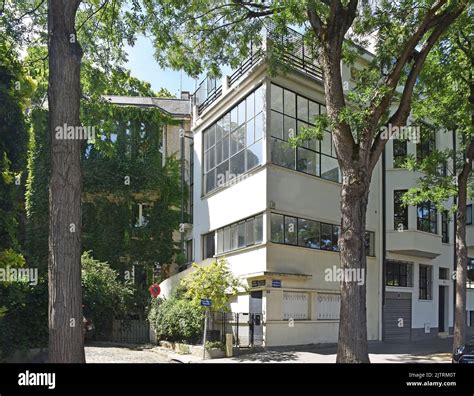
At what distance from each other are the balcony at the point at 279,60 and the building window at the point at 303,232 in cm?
609

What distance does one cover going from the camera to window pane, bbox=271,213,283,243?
66.6 feet

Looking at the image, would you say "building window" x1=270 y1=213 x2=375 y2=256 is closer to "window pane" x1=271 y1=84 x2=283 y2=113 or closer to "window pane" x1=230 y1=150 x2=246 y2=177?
"window pane" x1=230 y1=150 x2=246 y2=177

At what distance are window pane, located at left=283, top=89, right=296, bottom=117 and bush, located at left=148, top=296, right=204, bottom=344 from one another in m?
8.99

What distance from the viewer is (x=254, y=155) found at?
21531mm

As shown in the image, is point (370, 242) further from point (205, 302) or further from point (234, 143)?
point (205, 302)

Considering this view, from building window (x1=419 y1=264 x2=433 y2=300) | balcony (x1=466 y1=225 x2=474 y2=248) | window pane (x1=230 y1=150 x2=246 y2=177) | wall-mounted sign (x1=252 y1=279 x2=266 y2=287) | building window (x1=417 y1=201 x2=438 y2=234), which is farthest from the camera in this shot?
balcony (x1=466 y1=225 x2=474 y2=248)

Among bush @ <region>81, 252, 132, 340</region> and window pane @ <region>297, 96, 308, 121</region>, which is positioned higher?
window pane @ <region>297, 96, 308, 121</region>

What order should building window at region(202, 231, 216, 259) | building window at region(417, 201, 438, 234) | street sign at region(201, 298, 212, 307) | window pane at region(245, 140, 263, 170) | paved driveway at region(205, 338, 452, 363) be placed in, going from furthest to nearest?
building window at region(202, 231, 216, 259), building window at region(417, 201, 438, 234), window pane at region(245, 140, 263, 170), street sign at region(201, 298, 212, 307), paved driveway at region(205, 338, 452, 363)

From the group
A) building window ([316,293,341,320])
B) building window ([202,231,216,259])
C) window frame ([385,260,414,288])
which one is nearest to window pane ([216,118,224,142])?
building window ([202,231,216,259])

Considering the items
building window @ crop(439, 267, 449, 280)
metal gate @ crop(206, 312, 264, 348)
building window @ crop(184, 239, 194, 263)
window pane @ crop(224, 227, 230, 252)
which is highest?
window pane @ crop(224, 227, 230, 252)

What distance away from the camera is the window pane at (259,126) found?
21.0 meters

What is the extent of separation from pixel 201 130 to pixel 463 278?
16.1 meters

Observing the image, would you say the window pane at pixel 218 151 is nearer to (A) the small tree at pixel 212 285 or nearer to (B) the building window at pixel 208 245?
(B) the building window at pixel 208 245

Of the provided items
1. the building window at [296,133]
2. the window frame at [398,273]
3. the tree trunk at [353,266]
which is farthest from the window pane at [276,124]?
the tree trunk at [353,266]
